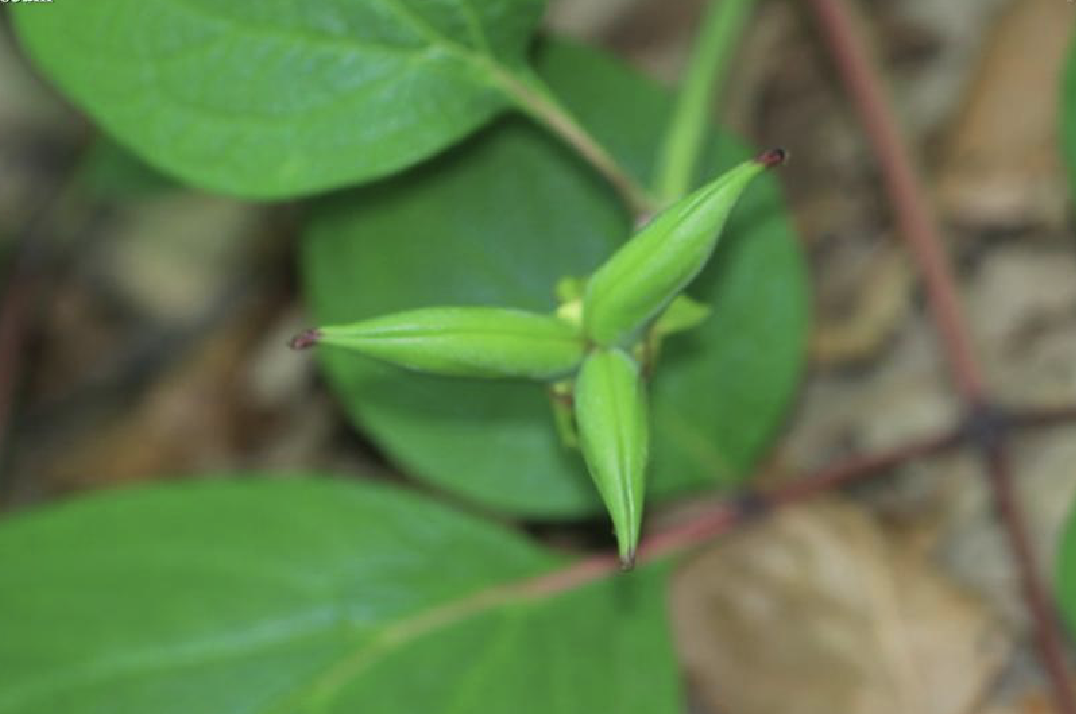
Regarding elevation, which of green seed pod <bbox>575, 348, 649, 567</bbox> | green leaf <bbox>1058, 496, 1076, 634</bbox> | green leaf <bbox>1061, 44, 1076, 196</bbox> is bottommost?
green leaf <bbox>1058, 496, 1076, 634</bbox>

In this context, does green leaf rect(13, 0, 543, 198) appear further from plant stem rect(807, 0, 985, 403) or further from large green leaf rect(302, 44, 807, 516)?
plant stem rect(807, 0, 985, 403)

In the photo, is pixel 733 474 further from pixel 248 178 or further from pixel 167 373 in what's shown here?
pixel 167 373

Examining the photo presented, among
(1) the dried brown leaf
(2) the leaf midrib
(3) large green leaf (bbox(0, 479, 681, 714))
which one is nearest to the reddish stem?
(1) the dried brown leaf

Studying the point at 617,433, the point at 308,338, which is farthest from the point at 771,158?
the point at 308,338

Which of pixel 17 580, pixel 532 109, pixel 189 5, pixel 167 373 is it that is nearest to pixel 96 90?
pixel 189 5

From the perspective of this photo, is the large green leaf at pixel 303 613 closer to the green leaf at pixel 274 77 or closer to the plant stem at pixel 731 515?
the plant stem at pixel 731 515
